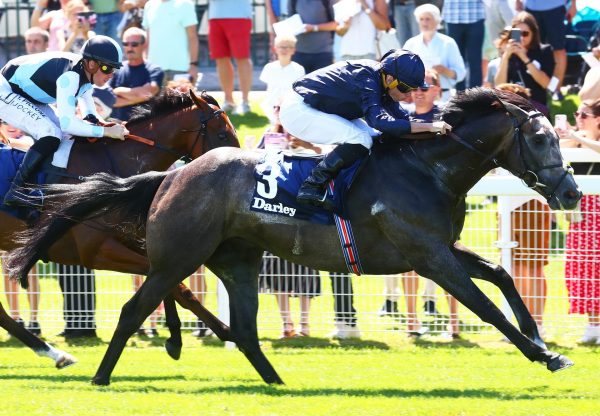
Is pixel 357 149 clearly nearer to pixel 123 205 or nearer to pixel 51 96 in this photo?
pixel 123 205

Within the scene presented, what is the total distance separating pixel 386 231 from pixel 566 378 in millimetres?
1604

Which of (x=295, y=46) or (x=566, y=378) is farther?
(x=295, y=46)

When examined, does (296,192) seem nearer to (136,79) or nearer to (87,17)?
(136,79)

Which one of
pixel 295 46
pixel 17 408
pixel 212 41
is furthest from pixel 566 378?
pixel 212 41

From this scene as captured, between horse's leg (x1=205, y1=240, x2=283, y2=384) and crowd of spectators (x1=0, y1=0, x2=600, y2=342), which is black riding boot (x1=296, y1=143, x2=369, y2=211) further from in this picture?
crowd of spectators (x1=0, y1=0, x2=600, y2=342)

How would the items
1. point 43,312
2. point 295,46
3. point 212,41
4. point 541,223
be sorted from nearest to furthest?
point 541,223 → point 43,312 → point 295,46 → point 212,41

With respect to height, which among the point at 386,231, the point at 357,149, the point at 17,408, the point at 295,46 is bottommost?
the point at 17,408

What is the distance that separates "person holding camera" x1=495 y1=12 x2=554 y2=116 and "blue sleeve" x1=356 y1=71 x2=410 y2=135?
197 inches

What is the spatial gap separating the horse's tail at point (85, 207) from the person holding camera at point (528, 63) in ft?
17.2

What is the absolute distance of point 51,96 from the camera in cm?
932

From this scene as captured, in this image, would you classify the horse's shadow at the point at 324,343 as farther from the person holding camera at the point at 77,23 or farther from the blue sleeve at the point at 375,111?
the person holding camera at the point at 77,23

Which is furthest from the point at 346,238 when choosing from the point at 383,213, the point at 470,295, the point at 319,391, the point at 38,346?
the point at 38,346

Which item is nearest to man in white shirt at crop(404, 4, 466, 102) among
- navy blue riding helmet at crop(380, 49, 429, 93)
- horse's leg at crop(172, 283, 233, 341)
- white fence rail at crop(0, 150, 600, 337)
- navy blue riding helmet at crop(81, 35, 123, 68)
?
white fence rail at crop(0, 150, 600, 337)

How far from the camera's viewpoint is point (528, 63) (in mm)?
12906
